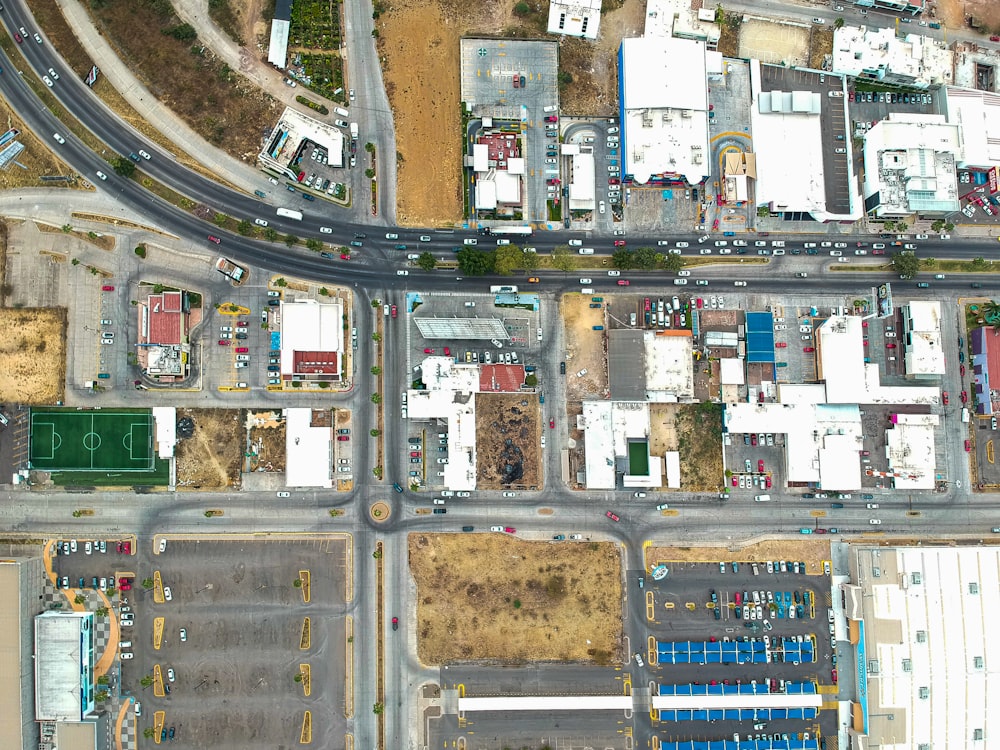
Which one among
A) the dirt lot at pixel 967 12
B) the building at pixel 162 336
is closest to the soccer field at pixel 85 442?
the building at pixel 162 336

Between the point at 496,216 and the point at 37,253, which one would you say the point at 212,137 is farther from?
the point at 496,216

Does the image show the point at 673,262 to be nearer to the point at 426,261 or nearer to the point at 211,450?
the point at 426,261

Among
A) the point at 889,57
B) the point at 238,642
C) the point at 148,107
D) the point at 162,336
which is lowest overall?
the point at 238,642

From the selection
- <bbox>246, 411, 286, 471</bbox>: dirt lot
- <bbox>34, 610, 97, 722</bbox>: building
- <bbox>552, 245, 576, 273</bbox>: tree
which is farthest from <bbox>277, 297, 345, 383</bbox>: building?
<bbox>34, 610, 97, 722</bbox>: building

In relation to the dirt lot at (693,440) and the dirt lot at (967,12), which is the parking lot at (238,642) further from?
the dirt lot at (967,12)

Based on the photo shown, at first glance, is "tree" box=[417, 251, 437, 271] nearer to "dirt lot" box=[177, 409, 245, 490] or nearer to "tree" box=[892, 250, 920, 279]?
"dirt lot" box=[177, 409, 245, 490]

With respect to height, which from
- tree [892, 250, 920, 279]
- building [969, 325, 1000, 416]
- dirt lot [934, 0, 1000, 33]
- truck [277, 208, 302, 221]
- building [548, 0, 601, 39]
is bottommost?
building [969, 325, 1000, 416]

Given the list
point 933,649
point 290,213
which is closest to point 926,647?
point 933,649
